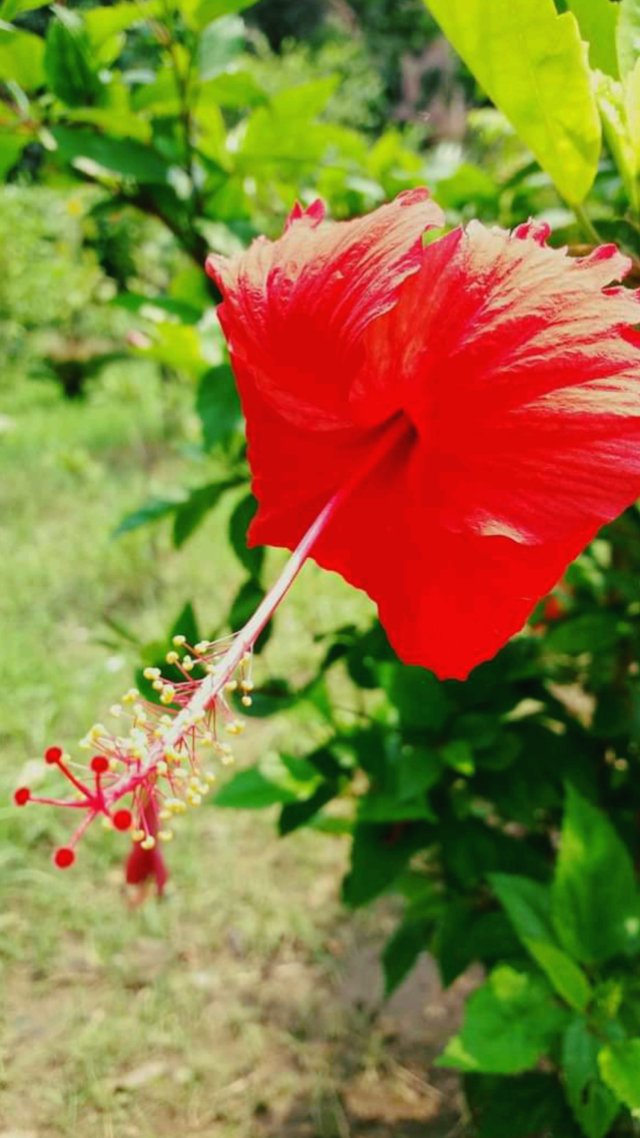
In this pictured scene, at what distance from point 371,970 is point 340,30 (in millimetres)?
12544

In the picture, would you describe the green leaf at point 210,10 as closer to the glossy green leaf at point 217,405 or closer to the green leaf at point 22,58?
the green leaf at point 22,58

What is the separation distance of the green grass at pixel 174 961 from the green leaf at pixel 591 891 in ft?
1.29

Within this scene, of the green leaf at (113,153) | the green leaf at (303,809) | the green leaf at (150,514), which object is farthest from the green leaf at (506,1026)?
the green leaf at (113,153)

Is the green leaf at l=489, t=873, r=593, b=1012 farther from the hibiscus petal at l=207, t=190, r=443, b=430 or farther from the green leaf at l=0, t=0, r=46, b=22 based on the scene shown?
the green leaf at l=0, t=0, r=46, b=22

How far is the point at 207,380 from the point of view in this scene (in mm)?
1075

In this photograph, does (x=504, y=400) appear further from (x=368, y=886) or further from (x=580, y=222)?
(x=368, y=886)

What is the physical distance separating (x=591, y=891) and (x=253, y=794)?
39 centimetres

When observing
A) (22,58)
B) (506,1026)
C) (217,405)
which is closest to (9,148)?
(22,58)

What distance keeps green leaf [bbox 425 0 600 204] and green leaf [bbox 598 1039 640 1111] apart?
72cm

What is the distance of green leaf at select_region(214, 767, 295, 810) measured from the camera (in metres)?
1.20

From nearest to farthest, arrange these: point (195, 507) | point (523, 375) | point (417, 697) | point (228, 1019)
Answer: point (523, 375), point (417, 697), point (195, 507), point (228, 1019)

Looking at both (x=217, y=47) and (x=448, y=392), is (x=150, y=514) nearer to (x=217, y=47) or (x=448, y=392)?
(x=217, y=47)

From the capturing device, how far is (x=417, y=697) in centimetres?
115

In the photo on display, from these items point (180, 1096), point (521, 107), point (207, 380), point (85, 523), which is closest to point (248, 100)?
point (207, 380)
